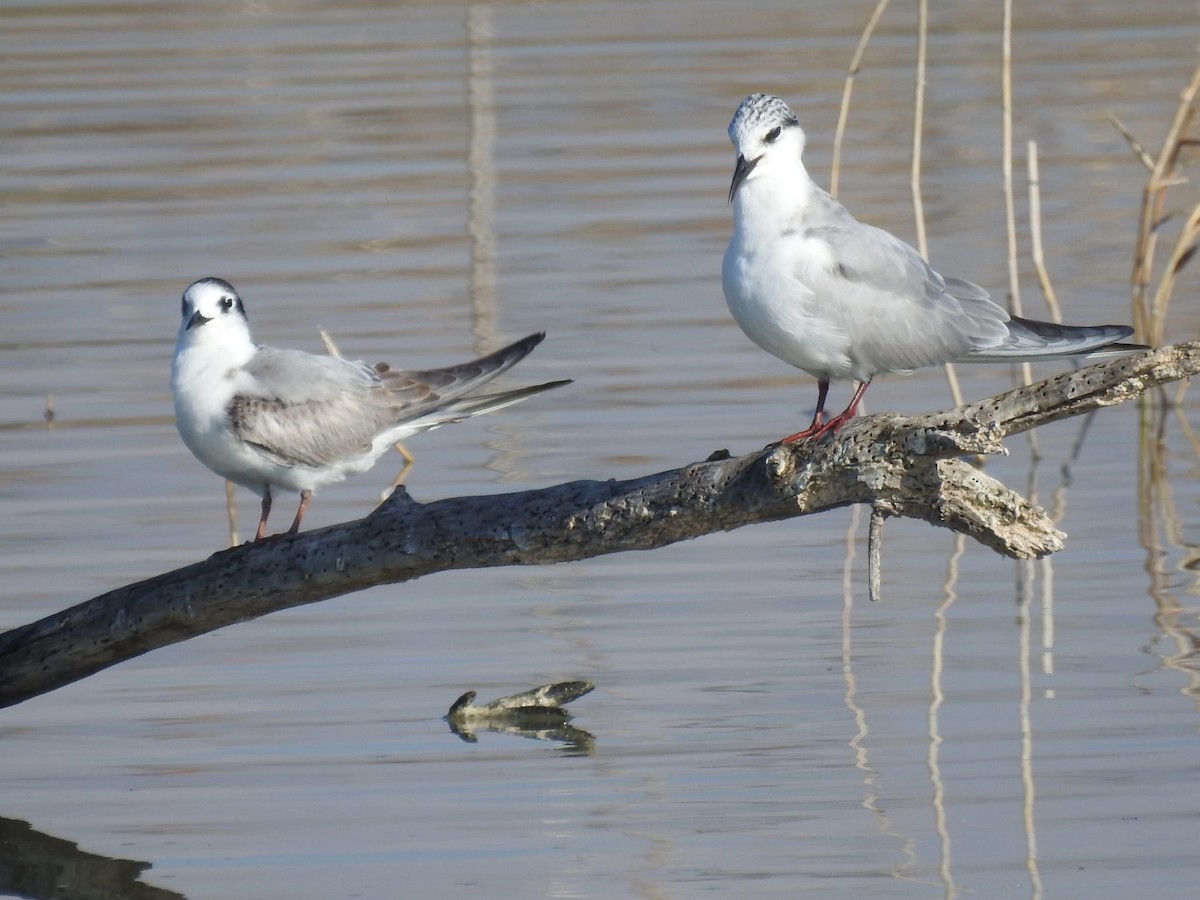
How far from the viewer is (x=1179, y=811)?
19.3ft

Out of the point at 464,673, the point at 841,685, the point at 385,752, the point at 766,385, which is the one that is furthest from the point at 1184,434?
the point at 385,752

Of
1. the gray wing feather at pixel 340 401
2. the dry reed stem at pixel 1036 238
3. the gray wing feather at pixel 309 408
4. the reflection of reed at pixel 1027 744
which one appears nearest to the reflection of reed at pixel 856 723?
the reflection of reed at pixel 1027 744

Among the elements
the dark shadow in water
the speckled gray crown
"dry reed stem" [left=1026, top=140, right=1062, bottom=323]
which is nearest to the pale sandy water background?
the dark shadow in water

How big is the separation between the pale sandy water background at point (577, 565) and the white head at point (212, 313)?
1238 millimetres

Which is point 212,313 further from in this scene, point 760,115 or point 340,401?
point 760,115

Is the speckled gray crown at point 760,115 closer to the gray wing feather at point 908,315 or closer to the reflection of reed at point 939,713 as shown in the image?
the gray wing feather at point 908,315

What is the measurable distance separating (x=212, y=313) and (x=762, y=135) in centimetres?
180

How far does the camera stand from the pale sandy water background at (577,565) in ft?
19.3

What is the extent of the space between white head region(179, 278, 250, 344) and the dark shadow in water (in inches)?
61.7

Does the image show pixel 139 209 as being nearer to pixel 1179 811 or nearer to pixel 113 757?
pixel 113 757

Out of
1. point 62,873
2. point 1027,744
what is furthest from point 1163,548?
point 62,873

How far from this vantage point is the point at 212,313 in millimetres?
6508

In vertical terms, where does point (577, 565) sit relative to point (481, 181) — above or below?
below

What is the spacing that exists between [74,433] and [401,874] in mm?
4837
